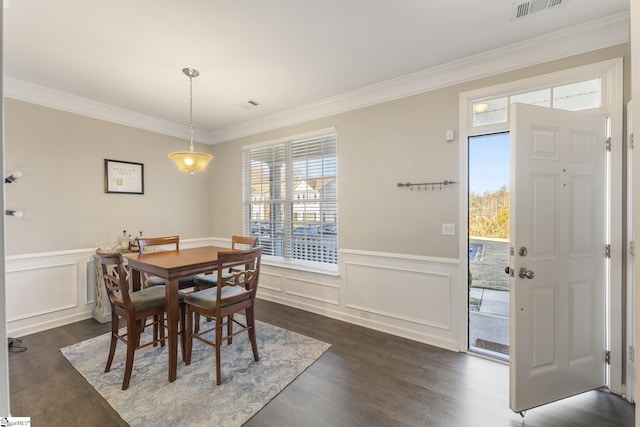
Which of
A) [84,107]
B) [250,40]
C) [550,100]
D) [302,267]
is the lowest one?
[302,267]

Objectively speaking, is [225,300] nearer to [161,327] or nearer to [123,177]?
[161,327]

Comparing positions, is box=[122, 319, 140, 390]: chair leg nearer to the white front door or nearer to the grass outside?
the white front door

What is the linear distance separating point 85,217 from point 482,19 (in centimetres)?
468

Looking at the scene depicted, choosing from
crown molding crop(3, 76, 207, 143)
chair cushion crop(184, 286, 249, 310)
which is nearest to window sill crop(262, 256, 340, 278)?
chair cushion crop(184, 286, 249, 310)

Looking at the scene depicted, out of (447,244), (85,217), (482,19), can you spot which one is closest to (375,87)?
(482,19)

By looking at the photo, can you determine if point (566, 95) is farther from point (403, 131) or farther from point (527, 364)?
point (527, 364)

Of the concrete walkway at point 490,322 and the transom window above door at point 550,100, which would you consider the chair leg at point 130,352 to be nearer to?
the concrete walkway at point 490,322

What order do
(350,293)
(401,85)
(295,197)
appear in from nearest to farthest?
1. (401,85)
2. (350,293)
3. (295,197)

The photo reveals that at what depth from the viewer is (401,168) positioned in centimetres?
296

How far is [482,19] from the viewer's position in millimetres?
2029

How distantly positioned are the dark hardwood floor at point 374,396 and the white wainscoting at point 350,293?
298mm

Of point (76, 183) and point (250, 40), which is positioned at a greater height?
point (250, 40)

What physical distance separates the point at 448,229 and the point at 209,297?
233cm

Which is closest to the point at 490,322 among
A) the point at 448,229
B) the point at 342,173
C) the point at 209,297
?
the point at 448,229
